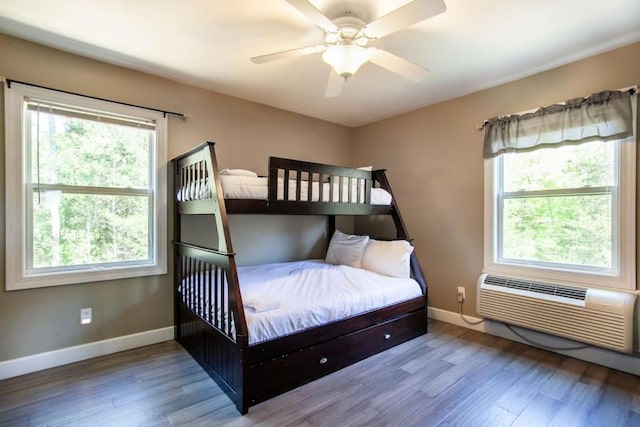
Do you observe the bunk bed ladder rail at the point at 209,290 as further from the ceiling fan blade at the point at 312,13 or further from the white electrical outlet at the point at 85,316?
the ceiling fan blade at the point at 312,13

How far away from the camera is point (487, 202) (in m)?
2.97

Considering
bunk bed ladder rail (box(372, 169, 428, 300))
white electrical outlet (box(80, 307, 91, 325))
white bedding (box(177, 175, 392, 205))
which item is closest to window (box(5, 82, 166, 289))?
white electrical outlet (box(80, 307, 91, 325))

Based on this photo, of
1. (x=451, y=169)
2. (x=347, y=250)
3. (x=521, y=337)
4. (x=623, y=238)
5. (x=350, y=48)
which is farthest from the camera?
(x=347, y=250)

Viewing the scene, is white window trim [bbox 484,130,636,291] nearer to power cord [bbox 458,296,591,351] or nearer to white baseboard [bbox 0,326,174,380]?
power cord [bbox 458,296,591,351]

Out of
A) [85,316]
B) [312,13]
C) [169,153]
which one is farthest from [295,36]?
[85,316]

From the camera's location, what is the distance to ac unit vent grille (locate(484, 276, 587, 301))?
2389 mm

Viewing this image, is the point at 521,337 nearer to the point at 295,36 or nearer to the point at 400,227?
the point at 400,227

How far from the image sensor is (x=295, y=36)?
2152 mm

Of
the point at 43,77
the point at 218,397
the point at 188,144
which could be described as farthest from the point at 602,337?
the point at 43,77

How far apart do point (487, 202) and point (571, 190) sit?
0.65 meters

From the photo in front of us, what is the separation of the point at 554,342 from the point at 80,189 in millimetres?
4135

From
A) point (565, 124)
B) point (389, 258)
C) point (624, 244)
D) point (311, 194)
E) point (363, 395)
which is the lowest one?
point (363, 395)

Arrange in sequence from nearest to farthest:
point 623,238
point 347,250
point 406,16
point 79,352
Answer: point 406,16 < point 623,238 < point 79,352 < point 347,250

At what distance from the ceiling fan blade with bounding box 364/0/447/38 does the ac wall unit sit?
7.76 feet
